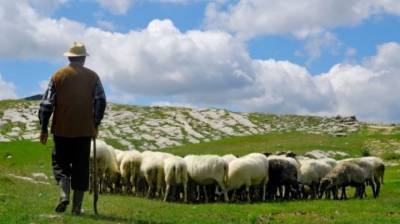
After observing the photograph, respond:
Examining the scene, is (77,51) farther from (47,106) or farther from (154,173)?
(154,173)

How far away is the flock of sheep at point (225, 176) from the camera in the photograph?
29.5 m

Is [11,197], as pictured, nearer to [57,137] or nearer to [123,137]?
[57,137]

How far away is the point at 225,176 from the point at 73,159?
16118 millimetres

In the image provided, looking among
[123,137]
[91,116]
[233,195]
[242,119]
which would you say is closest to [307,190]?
[233,195]

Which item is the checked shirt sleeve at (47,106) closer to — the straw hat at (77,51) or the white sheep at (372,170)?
the straw hat at (77,51)

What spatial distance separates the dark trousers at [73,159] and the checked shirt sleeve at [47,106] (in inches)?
18.7

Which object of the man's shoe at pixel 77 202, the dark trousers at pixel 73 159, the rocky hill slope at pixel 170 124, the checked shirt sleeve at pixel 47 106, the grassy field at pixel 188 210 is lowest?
the grassy field at pixel 188 210

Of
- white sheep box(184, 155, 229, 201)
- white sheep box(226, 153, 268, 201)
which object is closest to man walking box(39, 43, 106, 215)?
white sheep box(184, 155, 229, 201)

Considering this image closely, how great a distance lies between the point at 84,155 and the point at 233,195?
16.6m

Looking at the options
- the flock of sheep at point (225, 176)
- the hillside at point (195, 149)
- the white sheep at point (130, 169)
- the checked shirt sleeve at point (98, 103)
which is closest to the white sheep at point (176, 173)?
the flock of sheep at point (225, 176)

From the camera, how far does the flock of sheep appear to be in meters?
29.5

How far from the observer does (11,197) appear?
19.5 meters

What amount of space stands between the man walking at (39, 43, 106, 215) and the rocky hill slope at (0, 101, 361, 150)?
68.3 metres

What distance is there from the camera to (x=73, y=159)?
1472 centimetres
